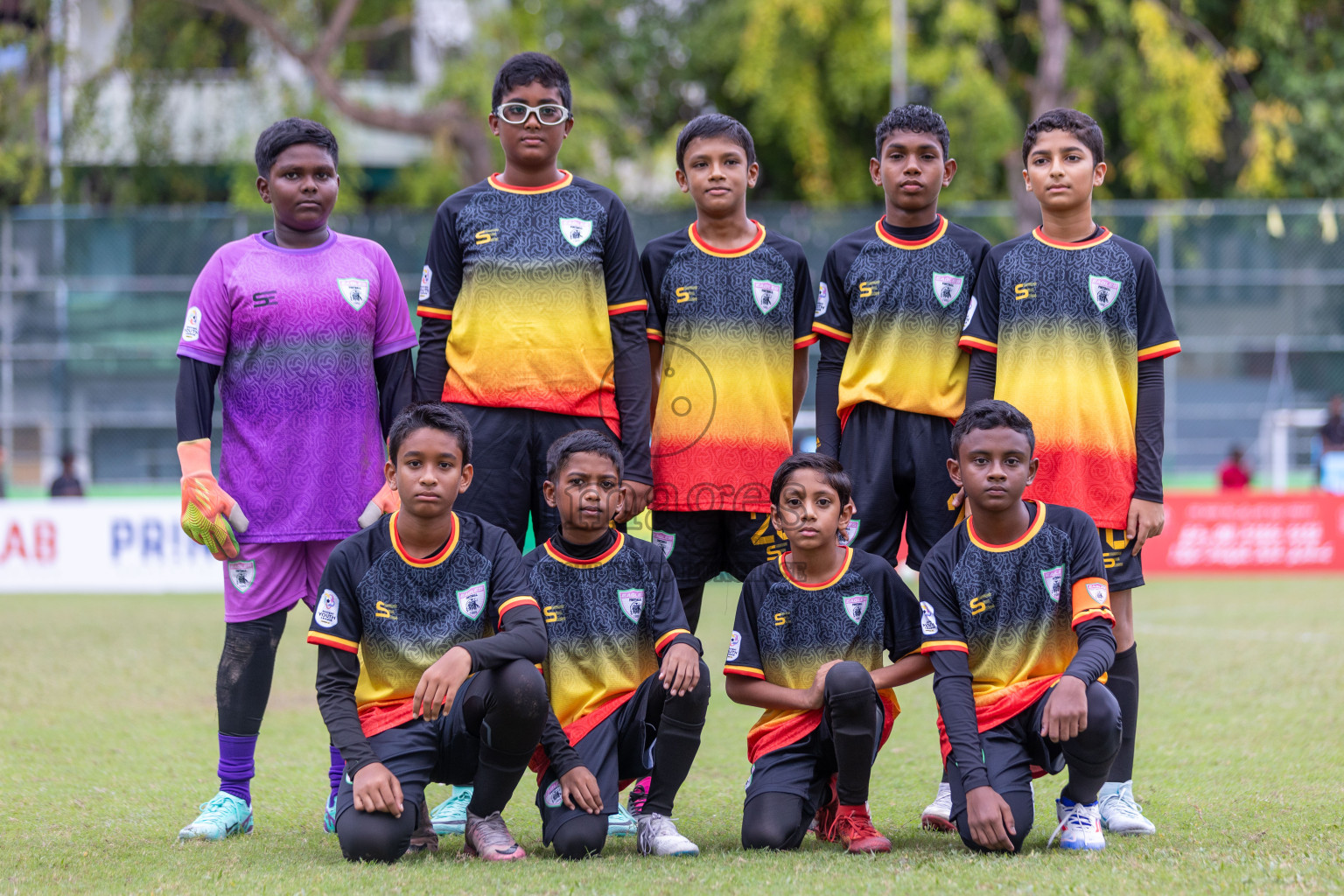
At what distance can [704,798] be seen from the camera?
4.63 metres

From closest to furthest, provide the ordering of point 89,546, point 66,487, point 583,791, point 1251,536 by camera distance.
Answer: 1. point 583,791
2. point 89,546
3. point 1251,536
4. point 66,487

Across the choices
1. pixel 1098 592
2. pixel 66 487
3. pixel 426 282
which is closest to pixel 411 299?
pixel 66 487

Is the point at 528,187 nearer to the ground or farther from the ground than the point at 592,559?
farther from the ground

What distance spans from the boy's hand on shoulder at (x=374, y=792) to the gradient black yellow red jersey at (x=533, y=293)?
3.94 feet

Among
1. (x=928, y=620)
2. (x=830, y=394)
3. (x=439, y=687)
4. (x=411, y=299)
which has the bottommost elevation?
(x=439, y=687)

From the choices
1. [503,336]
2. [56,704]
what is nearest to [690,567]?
[503,336]

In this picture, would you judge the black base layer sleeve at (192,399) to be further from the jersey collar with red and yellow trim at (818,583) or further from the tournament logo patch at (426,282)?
the jersey collar with red and yellow trim at (818,583)

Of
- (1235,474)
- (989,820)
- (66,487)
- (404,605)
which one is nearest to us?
(989,820)

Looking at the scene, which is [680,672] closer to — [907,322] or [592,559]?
[592,559]

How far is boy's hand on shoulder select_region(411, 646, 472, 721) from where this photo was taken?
3.54m

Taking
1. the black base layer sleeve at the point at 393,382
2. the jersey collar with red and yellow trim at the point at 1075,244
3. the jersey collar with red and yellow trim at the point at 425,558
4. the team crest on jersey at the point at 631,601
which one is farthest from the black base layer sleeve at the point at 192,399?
the jersey collar with red and yellow trim at the point at 1075,244

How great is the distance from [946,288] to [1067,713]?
1.45 metres

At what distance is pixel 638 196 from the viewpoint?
22.1m

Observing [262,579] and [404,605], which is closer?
[404,605]
